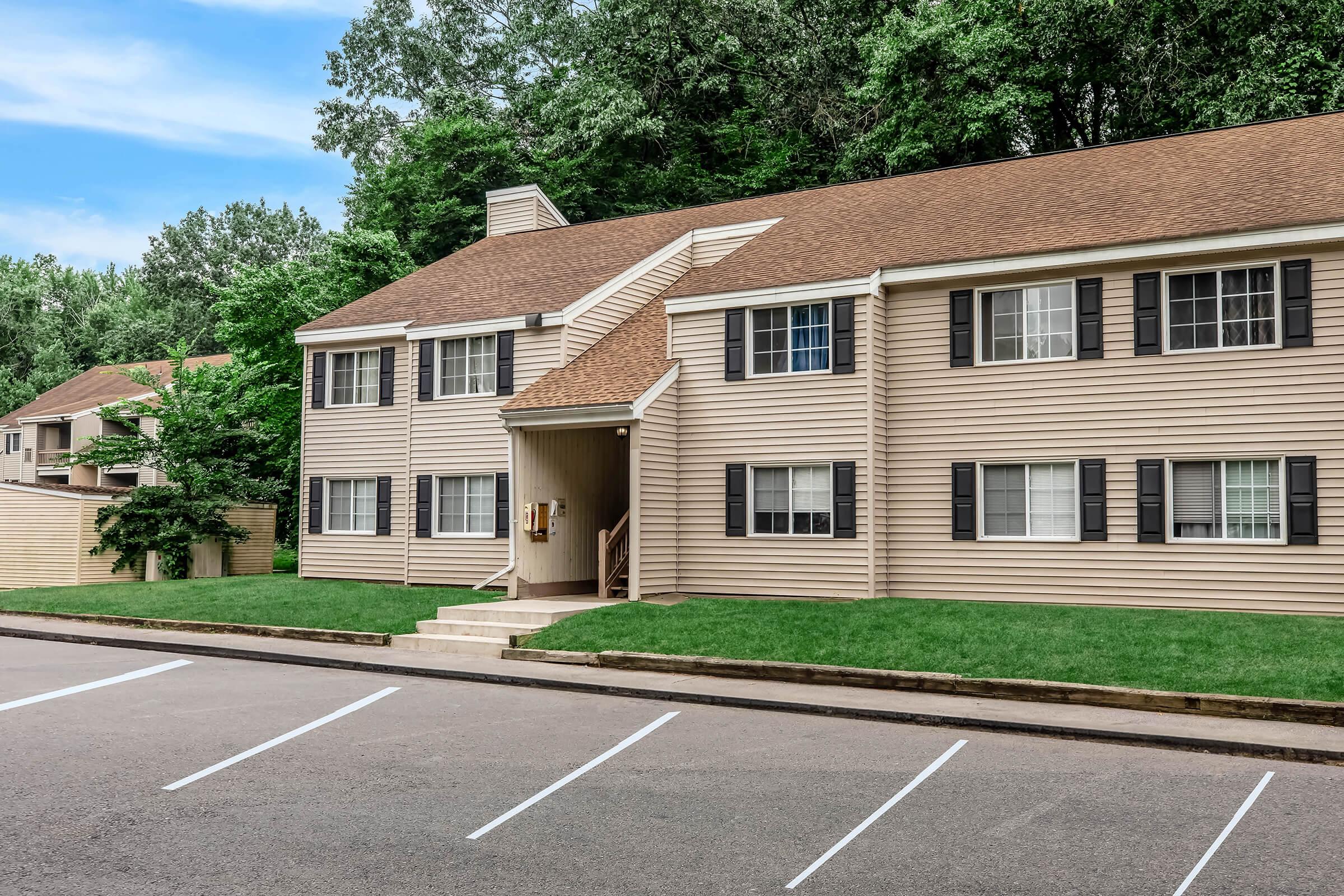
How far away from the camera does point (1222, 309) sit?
15742mm

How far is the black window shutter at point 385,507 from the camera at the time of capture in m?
22.8

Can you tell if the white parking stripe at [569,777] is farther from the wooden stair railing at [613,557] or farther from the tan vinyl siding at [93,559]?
the tan vinyl siding at [93,559]

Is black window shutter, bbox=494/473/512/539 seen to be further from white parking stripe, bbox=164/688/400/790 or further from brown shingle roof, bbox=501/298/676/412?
white parking stripe, bbox=164/688/400/790

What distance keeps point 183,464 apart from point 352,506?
5.64 m

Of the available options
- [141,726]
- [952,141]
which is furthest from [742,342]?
[952,141]

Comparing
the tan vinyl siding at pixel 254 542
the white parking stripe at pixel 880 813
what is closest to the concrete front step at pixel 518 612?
the white parking stripe at pixel 880 813

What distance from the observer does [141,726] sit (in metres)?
10.1

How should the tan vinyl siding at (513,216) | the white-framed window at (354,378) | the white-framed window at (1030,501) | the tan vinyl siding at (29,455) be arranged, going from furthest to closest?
the tan vinyl siding at (29,455), the tan vinyl siding at (513,216), the white-framed window at (354,378), the white-framed window at (1030,501)

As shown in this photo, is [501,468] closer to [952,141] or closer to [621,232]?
[621,232]

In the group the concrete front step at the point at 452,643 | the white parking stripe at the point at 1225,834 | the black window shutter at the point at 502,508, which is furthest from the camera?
the black window shutter at the point at 502,508

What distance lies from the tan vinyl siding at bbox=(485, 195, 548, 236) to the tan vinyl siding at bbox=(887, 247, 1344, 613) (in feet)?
42.4

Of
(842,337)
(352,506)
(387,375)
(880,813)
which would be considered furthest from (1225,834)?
(352,506)

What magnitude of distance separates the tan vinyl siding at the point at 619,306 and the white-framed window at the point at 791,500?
4682mm

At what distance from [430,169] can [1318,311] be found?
101 feet
